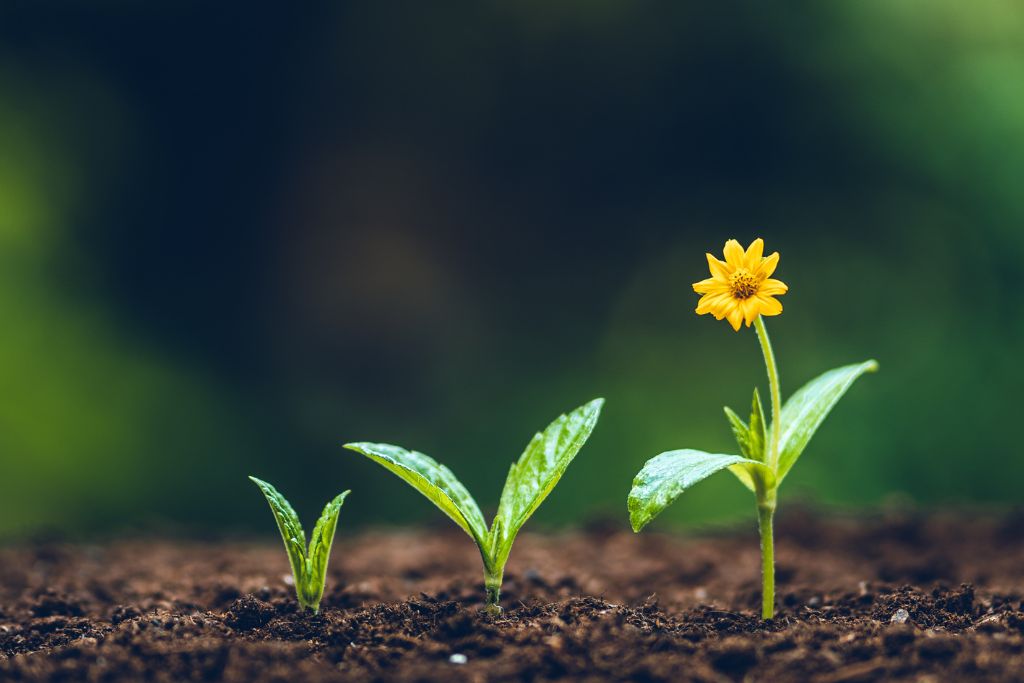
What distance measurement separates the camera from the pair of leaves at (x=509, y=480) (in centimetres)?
148

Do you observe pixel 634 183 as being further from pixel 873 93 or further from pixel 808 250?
pixel 873 93

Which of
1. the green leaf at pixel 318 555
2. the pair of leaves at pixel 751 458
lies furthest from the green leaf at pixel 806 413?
the green leaf at pixel 318 555

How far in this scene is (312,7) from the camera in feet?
12.4

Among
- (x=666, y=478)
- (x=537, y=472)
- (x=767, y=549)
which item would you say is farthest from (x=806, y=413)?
(x=537, y=472)

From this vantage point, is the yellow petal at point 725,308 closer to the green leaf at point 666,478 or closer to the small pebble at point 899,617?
the green leaf at point 666,478

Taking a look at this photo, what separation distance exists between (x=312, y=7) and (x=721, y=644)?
327 cm

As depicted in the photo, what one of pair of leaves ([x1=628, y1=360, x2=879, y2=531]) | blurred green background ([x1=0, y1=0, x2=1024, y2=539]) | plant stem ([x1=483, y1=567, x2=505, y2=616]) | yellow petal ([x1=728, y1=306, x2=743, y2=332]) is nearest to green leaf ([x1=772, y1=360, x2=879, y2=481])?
pair of leaves ([x1=628, y1=360, x2=879, y2=531])

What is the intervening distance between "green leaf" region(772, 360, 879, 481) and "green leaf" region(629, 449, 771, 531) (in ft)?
0.24

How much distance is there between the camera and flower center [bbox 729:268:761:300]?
1.46m

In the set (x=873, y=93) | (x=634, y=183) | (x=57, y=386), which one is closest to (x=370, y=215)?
(x=634, y=183)

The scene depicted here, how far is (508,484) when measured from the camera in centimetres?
158

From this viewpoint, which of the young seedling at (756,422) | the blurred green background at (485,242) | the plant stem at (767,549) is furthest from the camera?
the blurred green background at (485,242)

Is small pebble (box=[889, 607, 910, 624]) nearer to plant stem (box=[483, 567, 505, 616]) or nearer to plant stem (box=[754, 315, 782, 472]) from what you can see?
plant stem (box=[754, 315, 782, 472])

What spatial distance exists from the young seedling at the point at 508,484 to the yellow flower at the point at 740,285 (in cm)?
26
